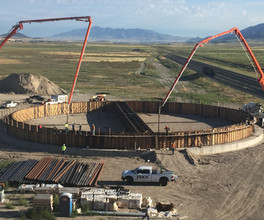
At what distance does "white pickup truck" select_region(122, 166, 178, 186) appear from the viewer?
2989 centimetres

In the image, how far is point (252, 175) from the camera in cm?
3297

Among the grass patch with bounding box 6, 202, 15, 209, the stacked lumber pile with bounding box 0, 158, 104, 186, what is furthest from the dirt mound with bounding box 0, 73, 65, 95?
the grass patch with bounding box 6, 202, 15, 209

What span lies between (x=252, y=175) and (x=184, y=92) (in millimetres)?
50872

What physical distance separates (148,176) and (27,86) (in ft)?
172

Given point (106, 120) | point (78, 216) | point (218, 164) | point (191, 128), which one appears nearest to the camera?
point (78, 216)

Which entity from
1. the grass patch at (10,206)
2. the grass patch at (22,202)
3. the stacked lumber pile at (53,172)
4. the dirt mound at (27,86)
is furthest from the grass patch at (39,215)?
the dirt mound at (27,86)

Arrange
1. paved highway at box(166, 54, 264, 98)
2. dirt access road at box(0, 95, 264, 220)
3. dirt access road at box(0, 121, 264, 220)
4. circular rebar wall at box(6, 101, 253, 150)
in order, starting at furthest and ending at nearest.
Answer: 1. paved highway at box(166, 54, 264, 98)
2. circular rebar wall at box(6, 101, 253, 150)
3. dirt access road at box(0, 121, 264, 220)
4. dirt access road at box(0, 95, 264, 220)

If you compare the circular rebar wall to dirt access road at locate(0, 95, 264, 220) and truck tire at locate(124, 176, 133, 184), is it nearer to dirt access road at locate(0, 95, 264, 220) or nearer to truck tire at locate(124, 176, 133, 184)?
dirt access road at locate(0, 95, 264, 220)

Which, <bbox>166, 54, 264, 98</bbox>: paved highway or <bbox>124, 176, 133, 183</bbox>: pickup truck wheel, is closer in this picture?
<bbox>124, 176, 133, 183</bbox>: pickup truck wheel

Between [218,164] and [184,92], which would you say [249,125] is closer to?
[218,164]

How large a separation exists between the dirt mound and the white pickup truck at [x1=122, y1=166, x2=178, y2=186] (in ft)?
162

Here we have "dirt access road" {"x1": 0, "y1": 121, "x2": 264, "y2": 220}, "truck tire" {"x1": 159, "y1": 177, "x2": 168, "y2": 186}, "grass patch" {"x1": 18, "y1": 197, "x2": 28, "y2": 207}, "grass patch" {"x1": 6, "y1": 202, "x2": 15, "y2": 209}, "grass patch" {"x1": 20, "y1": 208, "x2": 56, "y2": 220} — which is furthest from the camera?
"truck tire" {"x1": 159, "y1": 177, "x2": 168, "y2": 186}

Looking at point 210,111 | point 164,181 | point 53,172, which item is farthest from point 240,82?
point 53,172

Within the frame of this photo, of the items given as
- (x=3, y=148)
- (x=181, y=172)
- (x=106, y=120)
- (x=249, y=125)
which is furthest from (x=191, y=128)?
(x=3, y=148)
